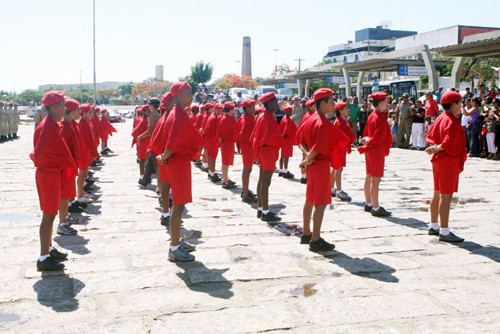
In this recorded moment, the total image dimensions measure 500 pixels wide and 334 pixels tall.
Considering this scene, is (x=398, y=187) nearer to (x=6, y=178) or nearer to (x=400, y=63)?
(x=6, y=178)

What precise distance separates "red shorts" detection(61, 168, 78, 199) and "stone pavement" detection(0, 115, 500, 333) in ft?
1.89

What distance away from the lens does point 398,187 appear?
10.1 meters

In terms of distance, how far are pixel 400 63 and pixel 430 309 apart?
20.9 metres

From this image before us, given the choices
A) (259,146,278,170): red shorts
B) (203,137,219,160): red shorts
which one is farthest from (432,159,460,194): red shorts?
(203,137,219,160): red shorts

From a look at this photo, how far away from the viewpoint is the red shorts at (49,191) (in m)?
5.07

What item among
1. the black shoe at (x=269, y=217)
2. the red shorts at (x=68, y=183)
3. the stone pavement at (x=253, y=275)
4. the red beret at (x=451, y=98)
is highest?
the red beret at (x=451, y=98)

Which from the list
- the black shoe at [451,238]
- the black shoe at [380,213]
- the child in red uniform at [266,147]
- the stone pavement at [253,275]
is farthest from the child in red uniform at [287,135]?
the black shoe at [451,238]

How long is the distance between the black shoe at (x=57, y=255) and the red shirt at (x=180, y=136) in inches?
62.7

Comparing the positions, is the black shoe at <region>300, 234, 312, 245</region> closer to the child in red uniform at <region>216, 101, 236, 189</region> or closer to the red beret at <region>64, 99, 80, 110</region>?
the red beret at <region>64, 99, 80, 110</region>

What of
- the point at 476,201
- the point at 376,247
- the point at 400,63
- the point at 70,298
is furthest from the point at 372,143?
the point at 400,63

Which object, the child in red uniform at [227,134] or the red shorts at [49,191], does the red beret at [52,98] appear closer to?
the red shorts at [49,191]

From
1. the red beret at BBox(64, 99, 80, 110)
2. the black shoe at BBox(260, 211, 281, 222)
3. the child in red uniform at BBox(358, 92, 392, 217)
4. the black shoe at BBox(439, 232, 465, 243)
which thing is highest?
the red beret at BBox(64, 99, 80, 110)

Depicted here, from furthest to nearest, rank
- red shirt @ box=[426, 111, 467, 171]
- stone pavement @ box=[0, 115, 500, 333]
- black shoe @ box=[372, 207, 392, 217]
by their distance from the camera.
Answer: black shoe @ box=[372, 207, 392, 217]
red shirt @ box=[426, 111, 467, 171]
stone pavement @ box=[0, 115, 500, 333]

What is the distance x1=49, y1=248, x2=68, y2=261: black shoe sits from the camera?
209 inches
